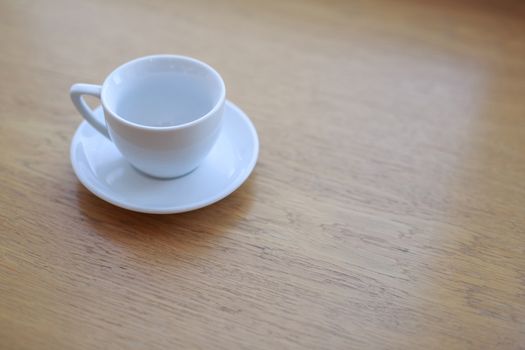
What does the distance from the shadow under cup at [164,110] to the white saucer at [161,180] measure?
20 millimetres

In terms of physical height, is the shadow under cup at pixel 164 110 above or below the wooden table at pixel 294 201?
above

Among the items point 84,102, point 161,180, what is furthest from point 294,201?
point 84,102

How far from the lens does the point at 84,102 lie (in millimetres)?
636

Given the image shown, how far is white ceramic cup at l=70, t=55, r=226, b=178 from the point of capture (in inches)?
22.6

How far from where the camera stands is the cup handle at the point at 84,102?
609 millimetres

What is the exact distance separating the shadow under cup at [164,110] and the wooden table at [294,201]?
0.07 meters

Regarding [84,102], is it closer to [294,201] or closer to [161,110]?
[161,110]

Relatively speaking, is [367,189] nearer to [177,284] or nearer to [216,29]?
[177,284]

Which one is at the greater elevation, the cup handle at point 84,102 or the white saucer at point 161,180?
the cup handle at point 84,102

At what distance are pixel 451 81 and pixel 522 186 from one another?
221mm

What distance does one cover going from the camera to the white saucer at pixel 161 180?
1.99ft

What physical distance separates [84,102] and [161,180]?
0.13 m

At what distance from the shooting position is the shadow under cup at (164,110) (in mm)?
573

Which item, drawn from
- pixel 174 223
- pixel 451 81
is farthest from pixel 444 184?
pixel 174 223
